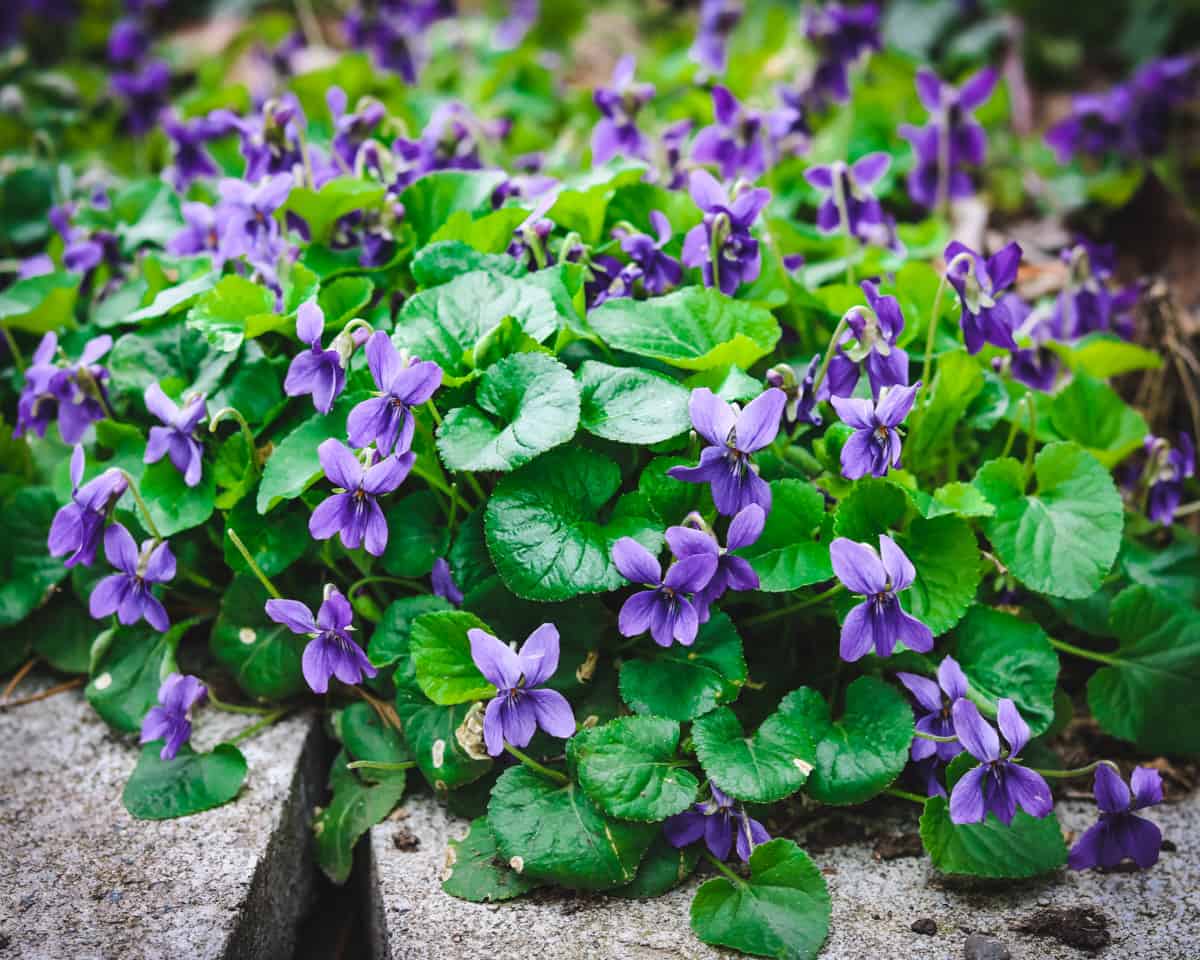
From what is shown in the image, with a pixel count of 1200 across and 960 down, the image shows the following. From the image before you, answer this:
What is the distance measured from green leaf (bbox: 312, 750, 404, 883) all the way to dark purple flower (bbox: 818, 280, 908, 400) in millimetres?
934

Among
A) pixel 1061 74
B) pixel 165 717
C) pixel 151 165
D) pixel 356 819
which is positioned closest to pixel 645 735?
pixel 356 819

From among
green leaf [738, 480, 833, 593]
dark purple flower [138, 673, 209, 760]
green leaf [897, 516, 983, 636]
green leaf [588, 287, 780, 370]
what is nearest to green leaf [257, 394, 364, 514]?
dark purple flower [138, 673, 209, 760]

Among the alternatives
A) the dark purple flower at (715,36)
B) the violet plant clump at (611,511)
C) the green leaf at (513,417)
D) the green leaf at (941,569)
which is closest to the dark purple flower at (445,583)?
the violet plant clump at (611,511)

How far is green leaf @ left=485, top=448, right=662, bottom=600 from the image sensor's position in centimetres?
146

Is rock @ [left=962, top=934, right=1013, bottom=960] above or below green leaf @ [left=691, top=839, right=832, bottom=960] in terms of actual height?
below

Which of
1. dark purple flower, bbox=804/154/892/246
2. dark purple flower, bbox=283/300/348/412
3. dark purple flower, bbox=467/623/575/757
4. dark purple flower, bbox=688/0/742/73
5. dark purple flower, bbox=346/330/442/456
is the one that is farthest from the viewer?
dark purple flower, bbox=688/0/742/73

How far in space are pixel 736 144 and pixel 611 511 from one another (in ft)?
3.72

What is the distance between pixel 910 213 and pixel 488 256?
1694 millimetres

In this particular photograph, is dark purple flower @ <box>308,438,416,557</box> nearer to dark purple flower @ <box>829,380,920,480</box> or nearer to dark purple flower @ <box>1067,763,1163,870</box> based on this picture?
dark purple flower @ <box>829,380,920,480</box>

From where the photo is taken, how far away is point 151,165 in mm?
3371

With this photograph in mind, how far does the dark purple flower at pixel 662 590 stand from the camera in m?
1.40

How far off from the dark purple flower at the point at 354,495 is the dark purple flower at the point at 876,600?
61cm

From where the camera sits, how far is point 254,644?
5.88ft

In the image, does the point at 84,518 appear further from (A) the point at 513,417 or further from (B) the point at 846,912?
(B) the point at 846,912
